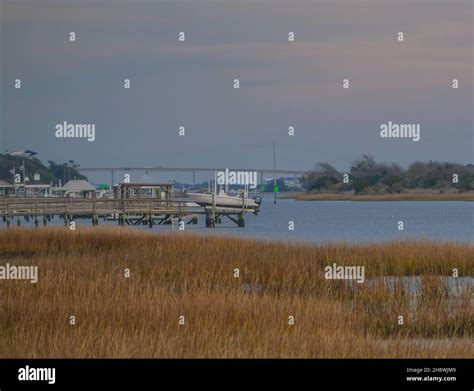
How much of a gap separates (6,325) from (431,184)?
9108 cm

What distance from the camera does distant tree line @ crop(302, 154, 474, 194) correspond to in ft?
314

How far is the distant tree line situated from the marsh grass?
72189 mm

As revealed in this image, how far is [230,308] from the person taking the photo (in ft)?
49.7

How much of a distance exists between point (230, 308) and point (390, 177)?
90605 mm

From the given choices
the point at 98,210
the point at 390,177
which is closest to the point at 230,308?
the point at 98,210

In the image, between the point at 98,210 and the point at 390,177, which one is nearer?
the point at 98,210

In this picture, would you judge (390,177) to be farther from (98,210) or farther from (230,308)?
(230,308)

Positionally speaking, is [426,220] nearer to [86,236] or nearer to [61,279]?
[86,236]

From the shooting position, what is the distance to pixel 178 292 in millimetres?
17594

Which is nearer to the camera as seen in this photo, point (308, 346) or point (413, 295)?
point (308, 346)

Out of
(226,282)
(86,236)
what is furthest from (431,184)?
(226,282)

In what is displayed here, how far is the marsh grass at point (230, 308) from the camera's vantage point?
1281 centimetres
